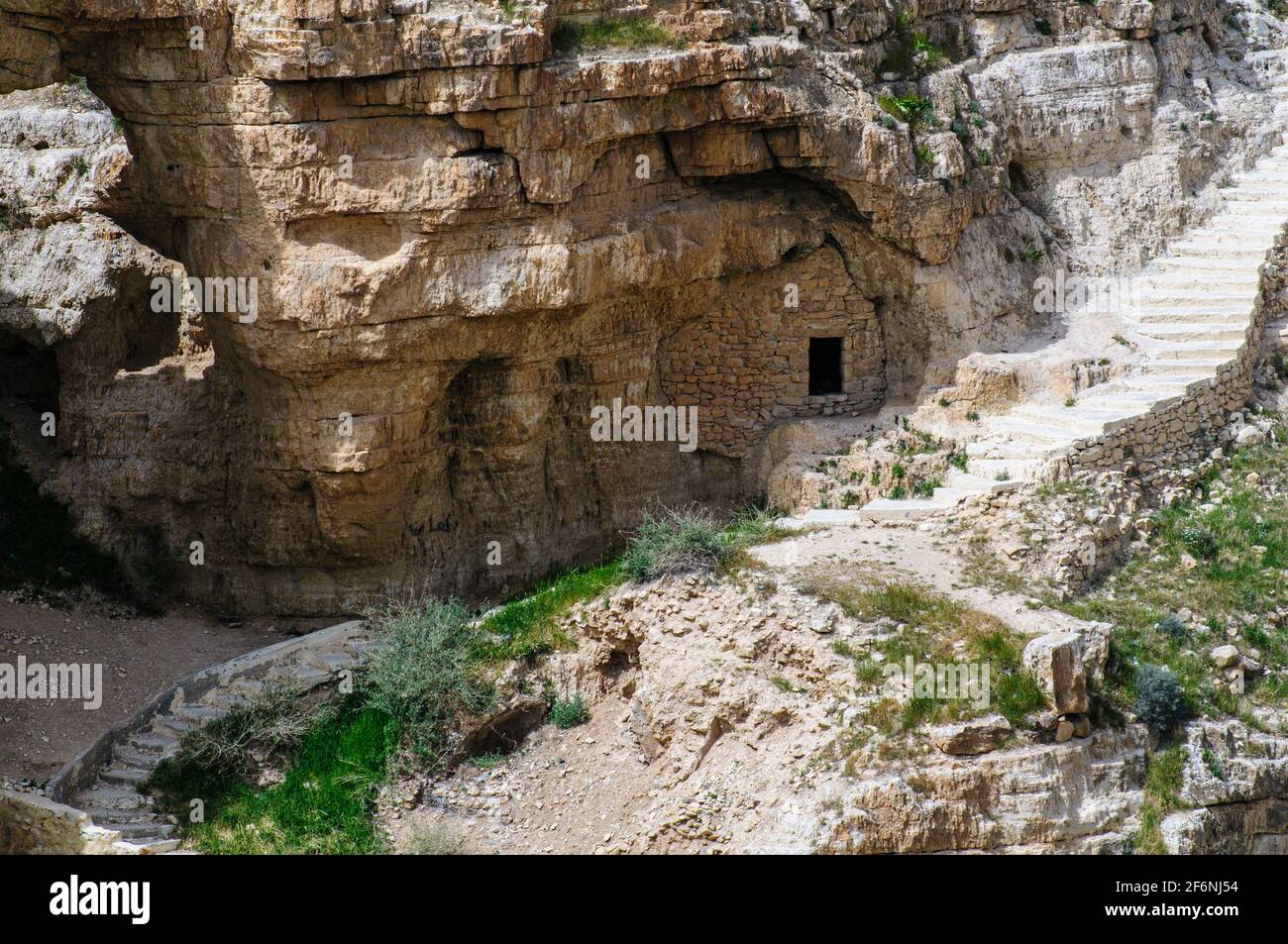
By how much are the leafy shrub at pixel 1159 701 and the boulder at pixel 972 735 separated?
1925 mm

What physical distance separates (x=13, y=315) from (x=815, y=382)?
11.8 meters

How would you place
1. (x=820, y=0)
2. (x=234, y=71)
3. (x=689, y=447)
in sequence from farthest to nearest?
(x=689, y=447)
(x=820, y=0)
(x=234, y=71)

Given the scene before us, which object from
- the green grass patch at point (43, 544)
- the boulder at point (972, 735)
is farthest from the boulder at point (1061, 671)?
the green grass patch at point (43, 544)

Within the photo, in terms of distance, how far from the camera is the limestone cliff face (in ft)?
79.9

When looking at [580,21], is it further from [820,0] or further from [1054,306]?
[1054,306]

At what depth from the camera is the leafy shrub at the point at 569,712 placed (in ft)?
81.1

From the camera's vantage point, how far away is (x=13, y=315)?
91.6 feet

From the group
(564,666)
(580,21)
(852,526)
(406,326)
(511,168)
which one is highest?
(580,21)

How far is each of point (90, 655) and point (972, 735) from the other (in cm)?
1217

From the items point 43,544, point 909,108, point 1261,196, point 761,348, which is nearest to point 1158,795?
point 761,348

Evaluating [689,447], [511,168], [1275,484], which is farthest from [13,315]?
[1275,484]

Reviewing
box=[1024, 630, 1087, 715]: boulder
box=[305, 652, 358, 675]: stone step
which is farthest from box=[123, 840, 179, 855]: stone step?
box=[1024, 630, 1087, 715]: boulder

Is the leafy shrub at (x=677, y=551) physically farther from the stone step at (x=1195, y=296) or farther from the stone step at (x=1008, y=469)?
the stone step at (x=1195, y=296)

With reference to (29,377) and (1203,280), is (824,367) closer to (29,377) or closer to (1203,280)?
(1203,280)
